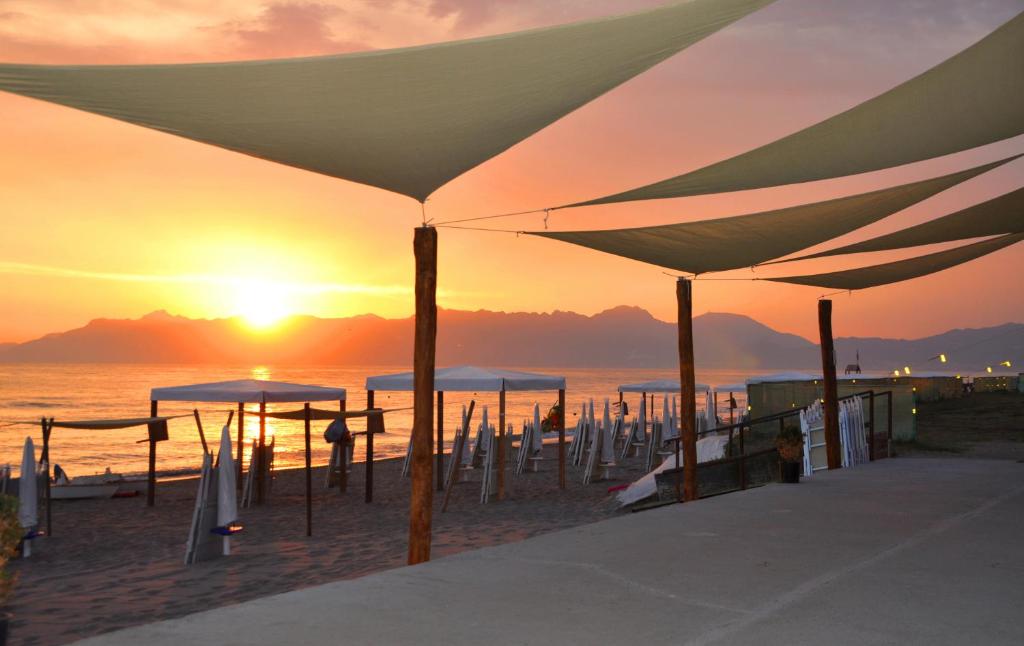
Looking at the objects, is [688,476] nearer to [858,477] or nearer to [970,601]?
[858,477]

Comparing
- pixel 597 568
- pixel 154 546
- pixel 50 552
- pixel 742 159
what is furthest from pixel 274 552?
pixel 742 159

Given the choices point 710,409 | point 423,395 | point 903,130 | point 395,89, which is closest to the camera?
point 395,89

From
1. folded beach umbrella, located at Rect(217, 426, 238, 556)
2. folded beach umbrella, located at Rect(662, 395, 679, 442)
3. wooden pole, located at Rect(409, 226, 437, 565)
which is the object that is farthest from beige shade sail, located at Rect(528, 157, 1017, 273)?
folded beach umbrella, located at Rect(662, 395, 679, 442)

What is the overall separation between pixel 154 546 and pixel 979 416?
78.1ft

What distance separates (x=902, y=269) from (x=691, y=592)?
291 inches

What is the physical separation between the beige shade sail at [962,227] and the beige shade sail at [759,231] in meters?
0.40

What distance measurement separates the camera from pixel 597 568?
548 cm

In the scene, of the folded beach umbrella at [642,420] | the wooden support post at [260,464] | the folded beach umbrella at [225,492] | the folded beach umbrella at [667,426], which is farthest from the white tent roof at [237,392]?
the folded beach umbrella at [642,420]

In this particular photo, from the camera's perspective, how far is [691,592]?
4852mm

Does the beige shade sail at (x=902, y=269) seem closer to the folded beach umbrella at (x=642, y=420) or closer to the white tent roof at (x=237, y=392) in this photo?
the white tent roof at (x=237, y=392)

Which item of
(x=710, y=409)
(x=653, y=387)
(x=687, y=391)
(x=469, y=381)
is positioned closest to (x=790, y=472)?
(x=687, y=391)

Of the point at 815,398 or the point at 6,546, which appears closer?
the point at 6,546

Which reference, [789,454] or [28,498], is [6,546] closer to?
[28,498]

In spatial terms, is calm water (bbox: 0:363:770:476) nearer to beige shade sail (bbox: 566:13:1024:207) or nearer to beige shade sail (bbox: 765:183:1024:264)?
beige shade sail (bbox: 566:13:1024:207)
